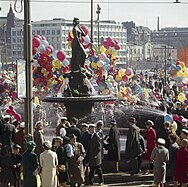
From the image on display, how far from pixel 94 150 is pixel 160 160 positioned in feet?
4.93

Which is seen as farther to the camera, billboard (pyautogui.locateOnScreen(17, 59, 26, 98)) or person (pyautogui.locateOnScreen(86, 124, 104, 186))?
person (pyautogui.locateOnScreen(86, 124, 104, 186))

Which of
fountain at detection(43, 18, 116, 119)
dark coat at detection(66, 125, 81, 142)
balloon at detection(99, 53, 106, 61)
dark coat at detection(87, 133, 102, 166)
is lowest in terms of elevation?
dark coat at detection(87, 133, 102, 166)

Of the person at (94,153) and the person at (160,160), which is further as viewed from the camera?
the person at (94,153)

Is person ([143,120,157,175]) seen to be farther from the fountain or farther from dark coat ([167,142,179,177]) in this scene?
the fountain

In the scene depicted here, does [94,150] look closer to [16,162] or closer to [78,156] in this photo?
[78,156]

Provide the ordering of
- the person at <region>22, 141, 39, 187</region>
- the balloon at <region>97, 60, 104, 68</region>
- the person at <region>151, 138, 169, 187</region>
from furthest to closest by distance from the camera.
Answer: the balloon at <region>97, 60, 104, 68</region>
the person at <region>151, 138, 169, 187</region>
the person at <region>22, 141, 39, 187</region>

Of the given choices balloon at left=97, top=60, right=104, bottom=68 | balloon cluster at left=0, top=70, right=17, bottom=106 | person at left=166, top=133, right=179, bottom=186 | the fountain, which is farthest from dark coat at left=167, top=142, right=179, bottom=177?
balloon at left=97, top=60, right=104, bottom=68

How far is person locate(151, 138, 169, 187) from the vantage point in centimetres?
1476

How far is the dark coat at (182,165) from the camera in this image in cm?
1455

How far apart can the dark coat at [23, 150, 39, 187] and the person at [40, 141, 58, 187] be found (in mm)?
192

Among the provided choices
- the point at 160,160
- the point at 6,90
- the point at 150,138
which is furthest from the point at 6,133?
the point at 6,90

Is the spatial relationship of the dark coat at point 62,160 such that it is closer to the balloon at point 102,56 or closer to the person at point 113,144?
the person at point 113,144

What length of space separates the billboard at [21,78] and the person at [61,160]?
1.14 metres

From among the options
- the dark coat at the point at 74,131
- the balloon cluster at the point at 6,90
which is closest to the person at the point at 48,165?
the dark coat at the point at 74,131
